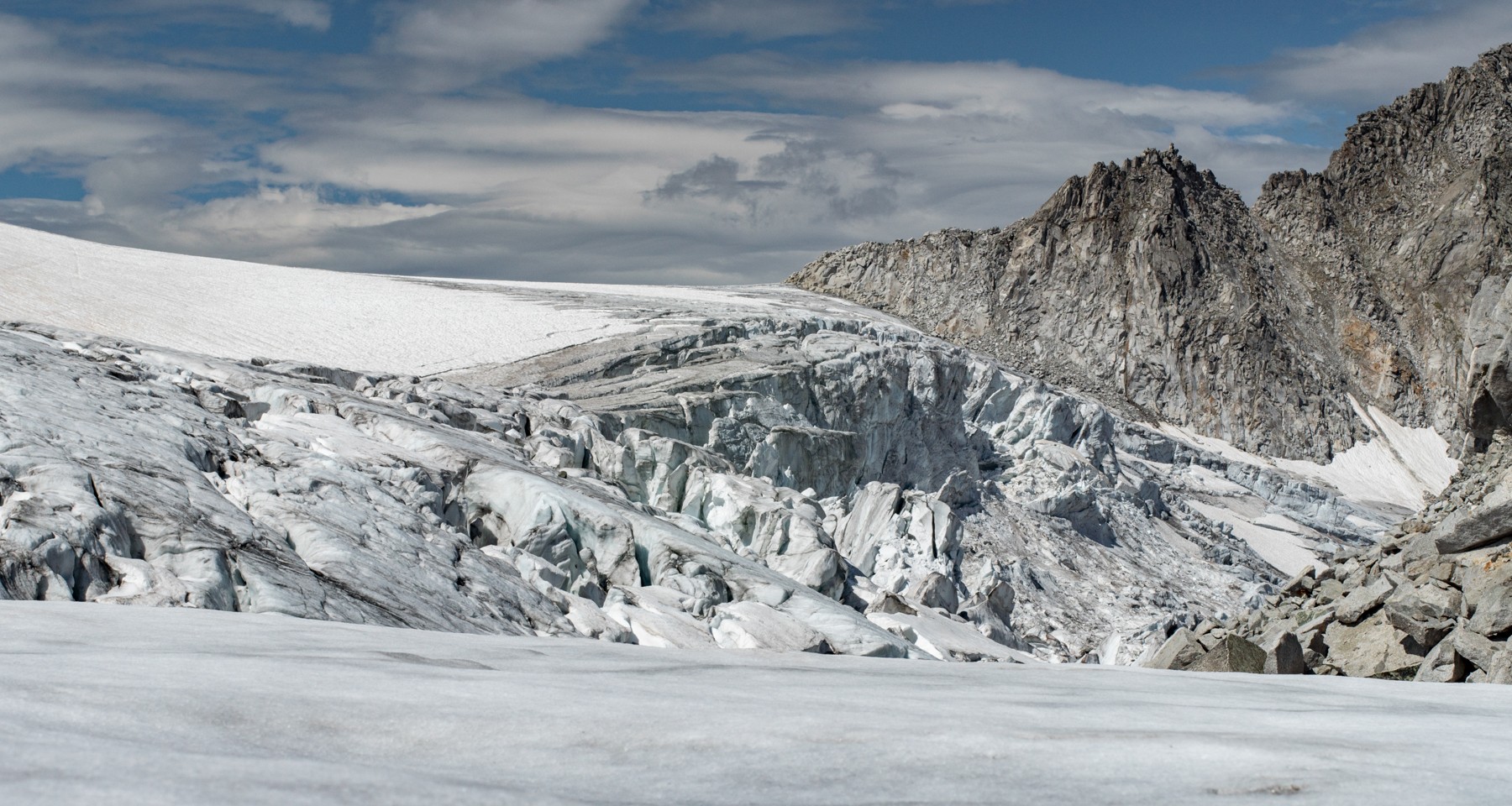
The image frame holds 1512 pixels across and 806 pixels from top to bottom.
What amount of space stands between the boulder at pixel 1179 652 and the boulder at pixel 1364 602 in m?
1.09

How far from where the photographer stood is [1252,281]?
203ft

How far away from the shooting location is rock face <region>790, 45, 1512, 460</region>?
192 ft

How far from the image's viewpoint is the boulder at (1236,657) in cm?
860

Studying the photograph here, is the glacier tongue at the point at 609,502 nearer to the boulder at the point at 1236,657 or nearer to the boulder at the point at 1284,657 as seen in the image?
the boulder at the point at 1236,657

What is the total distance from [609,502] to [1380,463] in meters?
54.1

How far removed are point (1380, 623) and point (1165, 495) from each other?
3415cm

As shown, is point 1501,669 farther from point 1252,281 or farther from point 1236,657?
point 1252,281

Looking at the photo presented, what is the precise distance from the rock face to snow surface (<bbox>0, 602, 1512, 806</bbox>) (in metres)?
54.1

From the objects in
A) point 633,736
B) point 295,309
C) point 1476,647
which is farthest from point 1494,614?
point 295,309

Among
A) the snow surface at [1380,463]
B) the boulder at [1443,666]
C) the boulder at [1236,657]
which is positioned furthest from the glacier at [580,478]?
the snow surface at [1380,463]

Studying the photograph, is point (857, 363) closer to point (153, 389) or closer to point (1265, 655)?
point (153, 389)

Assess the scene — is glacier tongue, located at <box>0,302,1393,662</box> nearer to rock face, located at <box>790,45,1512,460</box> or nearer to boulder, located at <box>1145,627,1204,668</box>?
boulder, located at <box>1145,627,1204,668</box>

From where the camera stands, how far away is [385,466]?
1245 cm

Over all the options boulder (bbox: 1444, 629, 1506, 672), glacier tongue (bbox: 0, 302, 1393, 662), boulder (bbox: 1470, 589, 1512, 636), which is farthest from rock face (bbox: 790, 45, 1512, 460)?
boulder (bbox: 1444, 629, 1506, 672)
